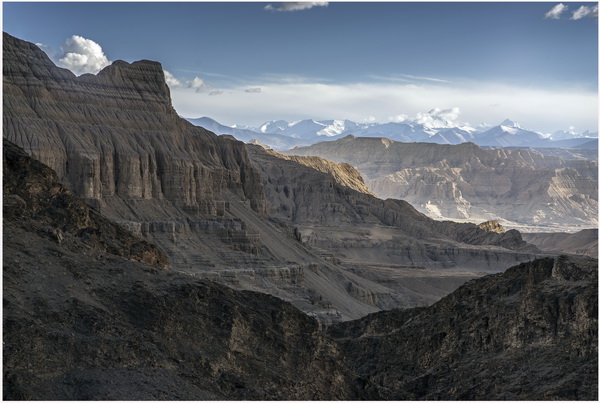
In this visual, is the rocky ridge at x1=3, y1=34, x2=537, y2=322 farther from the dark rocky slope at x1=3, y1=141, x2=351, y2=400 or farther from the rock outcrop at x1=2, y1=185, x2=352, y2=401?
the rock outcrop at x1=2, y1=185, x2=352, y2=401

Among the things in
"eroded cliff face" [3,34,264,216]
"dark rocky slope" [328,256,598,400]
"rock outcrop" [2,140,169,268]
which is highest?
"eroded cliff face" [3,34,264,216]

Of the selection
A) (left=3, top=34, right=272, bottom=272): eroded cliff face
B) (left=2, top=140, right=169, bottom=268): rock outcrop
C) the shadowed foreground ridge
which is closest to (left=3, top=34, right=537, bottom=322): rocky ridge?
(left=3, top=34, right=272, bottom=272): eroded cliff face

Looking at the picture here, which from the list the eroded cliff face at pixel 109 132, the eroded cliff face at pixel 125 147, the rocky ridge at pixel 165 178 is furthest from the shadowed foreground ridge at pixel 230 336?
the eroded cliff face at pixel 109 132

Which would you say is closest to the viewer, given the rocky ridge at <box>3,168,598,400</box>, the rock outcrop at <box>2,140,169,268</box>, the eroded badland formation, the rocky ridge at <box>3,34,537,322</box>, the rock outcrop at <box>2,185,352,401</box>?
the rock outcrop at <box>2,185,352,401</box>

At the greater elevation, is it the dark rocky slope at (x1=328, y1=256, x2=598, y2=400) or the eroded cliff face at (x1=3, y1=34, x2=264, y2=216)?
the eroded cliff face at (x1=3, y1=34, x2=264, y2=216)

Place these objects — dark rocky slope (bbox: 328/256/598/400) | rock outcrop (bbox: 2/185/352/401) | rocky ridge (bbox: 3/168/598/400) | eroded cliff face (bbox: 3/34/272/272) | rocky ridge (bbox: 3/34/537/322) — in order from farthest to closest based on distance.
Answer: eroded cliff face (bbox: 3/34/272/272) < rocky ridge (bbox: 3/34/537/322) < dark rocky slope (bbox: 328/256/598/400) < rocky ridge (bbox: 3/168/598/400) < rock outcrop (bbox: 2/185/352/401)

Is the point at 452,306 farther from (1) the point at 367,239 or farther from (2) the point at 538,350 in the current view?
(1) the point at 367,239

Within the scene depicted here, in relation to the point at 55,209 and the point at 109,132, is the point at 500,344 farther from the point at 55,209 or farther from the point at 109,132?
the point at 109,132

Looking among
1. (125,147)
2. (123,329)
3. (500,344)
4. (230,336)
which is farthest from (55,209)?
(125,147)

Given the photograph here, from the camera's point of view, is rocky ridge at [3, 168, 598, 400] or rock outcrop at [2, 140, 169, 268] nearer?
rocky ridge at [3, 168, 598, 400]
